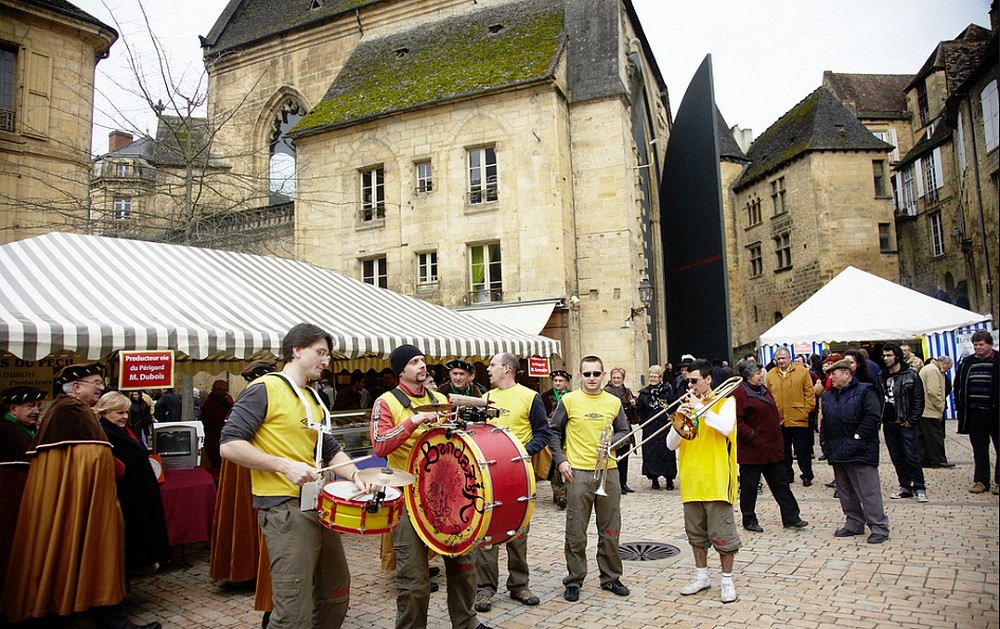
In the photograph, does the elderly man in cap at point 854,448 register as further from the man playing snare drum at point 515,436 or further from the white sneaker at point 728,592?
the man playing snare drum at point 515,436

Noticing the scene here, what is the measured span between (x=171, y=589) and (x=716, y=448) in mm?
4688

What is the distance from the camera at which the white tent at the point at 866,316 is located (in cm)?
1444

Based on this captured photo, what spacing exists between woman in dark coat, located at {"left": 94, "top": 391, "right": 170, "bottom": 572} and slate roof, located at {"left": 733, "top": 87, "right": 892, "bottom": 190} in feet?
109

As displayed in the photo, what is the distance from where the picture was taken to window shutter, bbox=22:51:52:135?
16078 millimetres

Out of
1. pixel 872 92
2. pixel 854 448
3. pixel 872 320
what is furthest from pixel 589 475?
pixel 872 92

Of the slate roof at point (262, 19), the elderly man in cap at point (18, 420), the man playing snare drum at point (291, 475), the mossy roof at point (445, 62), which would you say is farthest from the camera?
the slate roof at point (262, 19)

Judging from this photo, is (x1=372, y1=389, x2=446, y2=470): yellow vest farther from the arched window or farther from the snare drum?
the arched window

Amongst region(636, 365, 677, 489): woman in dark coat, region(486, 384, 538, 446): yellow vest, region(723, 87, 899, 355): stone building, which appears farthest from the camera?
region(723, 87, 899, 355): stone building

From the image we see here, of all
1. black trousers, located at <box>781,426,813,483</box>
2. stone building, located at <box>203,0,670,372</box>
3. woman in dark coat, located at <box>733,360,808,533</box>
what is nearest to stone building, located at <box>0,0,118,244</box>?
stone building, located at <box>203,0,670,372</box>

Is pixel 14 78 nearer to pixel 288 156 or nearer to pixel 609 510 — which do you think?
pixel 288 156

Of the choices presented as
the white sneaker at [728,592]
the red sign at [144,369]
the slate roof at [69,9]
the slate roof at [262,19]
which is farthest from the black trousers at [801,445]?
the slate roof at [262,19]

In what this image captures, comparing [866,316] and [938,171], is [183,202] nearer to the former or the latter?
[866,316]

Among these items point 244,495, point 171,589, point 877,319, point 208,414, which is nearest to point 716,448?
point 244,495

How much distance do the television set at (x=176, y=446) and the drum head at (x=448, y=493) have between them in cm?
398
